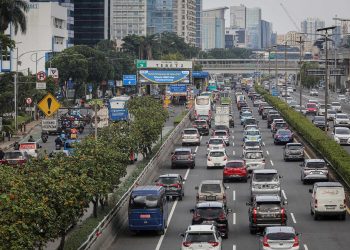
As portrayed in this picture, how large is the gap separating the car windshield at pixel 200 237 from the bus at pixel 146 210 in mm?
5970

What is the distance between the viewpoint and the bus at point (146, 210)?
130 ft

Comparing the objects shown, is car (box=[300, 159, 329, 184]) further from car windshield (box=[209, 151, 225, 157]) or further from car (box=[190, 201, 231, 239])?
car (box=[190, 201, 231, 239])

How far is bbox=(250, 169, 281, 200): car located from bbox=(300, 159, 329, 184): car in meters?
6.51

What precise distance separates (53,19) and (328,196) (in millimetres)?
138969

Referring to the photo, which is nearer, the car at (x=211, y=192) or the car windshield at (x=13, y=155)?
the car at (x=211, y=192)

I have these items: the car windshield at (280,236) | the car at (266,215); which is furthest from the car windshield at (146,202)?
the car windshield at (280,236)

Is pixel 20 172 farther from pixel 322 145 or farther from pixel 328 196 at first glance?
pixel 322 145

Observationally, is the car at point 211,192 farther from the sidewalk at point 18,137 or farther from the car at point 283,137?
the sidewalk at point 18,137

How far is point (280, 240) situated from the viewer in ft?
110

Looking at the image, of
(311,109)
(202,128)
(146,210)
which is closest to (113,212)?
(146,210)

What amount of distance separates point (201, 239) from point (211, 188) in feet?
40.5

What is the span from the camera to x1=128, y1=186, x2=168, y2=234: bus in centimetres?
3953

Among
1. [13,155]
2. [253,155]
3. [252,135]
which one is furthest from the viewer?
[252,135]

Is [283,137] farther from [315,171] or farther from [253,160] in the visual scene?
[315,171]
